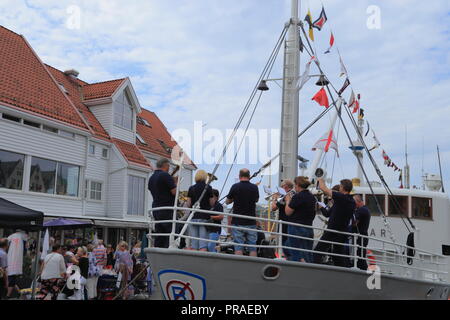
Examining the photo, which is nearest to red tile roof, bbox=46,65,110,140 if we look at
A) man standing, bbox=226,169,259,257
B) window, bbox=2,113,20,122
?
window, bbox=2,113,20,122

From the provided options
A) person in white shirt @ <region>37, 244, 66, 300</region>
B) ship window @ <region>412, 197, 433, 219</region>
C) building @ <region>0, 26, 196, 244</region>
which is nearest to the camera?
person in white shirt @ <region>37, 244, 66, 300</region>

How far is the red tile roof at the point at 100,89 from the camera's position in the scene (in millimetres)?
24875

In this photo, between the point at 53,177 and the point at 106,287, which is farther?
the point at 53,177

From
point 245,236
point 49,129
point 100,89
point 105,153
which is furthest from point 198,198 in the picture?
point 100,89

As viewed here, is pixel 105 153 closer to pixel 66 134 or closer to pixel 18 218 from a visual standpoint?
pixel 66 134

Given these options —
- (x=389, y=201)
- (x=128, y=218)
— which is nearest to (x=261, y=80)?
(x=389, y=201)

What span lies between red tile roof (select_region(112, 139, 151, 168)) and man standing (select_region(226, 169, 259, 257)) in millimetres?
17400

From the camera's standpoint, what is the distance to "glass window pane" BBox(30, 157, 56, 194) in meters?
18.8

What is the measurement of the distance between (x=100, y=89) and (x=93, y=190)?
5.83m

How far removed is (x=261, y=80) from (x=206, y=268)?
5333 mm

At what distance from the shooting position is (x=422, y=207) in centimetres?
1173

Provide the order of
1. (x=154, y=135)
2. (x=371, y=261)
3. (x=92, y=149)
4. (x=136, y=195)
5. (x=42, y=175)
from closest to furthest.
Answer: (x=371, y=261) → (x=42, y=175) → (x=92, y=149) → (x=136, y=195) → (x=154, y=135)

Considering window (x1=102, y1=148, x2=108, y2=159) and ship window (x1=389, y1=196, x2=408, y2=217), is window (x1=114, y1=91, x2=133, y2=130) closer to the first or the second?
window (x1=102, y1=148, x2=108, y2=159)
